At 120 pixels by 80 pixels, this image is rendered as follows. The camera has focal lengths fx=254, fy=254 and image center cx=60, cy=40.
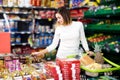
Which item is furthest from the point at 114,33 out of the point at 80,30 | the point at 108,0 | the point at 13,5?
the point at 13,5

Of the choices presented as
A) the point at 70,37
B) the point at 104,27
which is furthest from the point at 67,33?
the point at 104,27

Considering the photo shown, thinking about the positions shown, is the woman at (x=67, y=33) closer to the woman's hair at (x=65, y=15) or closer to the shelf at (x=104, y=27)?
the woman's hair at (x=65, y=15)

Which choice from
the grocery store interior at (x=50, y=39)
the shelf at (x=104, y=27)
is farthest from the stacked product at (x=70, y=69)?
the shelf at (x=104, y=27)

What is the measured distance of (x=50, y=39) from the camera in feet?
27.3

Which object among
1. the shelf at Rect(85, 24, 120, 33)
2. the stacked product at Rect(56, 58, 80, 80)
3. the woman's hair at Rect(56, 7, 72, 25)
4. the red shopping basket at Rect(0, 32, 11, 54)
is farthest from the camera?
the shelf at Rect(85, 24, 120, 33)

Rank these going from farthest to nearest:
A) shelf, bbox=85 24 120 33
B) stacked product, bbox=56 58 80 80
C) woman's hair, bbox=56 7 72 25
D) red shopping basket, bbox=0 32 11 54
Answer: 1. shelf, bbox=85 24 120 33
2. woman's hair, bbox=56 7 72 25
3. red shopping basket, bbox=0 32 11 54
4. stacked product, bbox=56 58 80 80

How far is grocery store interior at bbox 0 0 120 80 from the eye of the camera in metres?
2.76

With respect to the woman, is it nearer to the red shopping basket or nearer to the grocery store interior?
the grocery store interior

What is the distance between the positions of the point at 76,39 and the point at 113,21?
3.31ft

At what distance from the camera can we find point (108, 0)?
15.9 feet

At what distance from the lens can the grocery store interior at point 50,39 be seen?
9.06ft

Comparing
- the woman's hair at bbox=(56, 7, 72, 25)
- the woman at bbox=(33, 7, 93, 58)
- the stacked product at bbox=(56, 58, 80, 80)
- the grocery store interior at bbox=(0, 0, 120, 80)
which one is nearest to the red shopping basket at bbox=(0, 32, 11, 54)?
the grocery store interior at bbox=(0, 0, 120, 80)

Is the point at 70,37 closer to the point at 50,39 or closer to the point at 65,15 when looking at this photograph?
the point at 65,15

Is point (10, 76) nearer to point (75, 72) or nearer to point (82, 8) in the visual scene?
point (75, 72)
